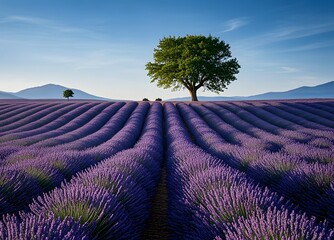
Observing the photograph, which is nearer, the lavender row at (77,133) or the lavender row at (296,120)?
the lavender row at (77,133)

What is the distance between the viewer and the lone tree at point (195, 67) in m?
30.6

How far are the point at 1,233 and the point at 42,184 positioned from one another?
8.06 feet

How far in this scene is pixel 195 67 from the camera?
29.5m

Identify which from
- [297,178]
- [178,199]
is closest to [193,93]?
[297,178]

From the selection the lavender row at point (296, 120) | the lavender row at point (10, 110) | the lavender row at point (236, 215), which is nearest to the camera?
the lavender row at point (236, 215)

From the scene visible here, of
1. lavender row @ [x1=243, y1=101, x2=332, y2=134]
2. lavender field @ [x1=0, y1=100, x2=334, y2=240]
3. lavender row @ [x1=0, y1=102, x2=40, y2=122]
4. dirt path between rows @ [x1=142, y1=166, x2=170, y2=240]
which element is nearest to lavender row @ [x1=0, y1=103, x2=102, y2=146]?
lavender field @ [x1=0, y1=100, x2=334, y2=240]

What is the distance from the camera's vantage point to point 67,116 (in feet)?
63.7

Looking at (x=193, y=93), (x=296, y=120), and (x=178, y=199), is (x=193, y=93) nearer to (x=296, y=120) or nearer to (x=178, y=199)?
(x=296, y=120)

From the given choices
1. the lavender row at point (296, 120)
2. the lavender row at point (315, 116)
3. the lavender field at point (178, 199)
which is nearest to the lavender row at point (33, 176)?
the lavender field at point (178, 199)

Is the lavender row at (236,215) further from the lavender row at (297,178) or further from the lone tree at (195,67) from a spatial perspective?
the lone tree at (195,67)

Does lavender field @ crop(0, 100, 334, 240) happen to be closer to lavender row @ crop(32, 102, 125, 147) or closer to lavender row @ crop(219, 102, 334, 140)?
lavender row @ crop(32, 102, 125, 147)

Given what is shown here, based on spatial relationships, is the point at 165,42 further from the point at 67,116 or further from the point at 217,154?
the point at 217,154

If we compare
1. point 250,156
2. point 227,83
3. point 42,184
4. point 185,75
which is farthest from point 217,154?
point 227,83

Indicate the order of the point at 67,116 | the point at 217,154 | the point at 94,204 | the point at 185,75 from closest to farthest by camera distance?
the point at 94,204 < the point at 217,154 < the point at 67,116 < the point at 185,75
